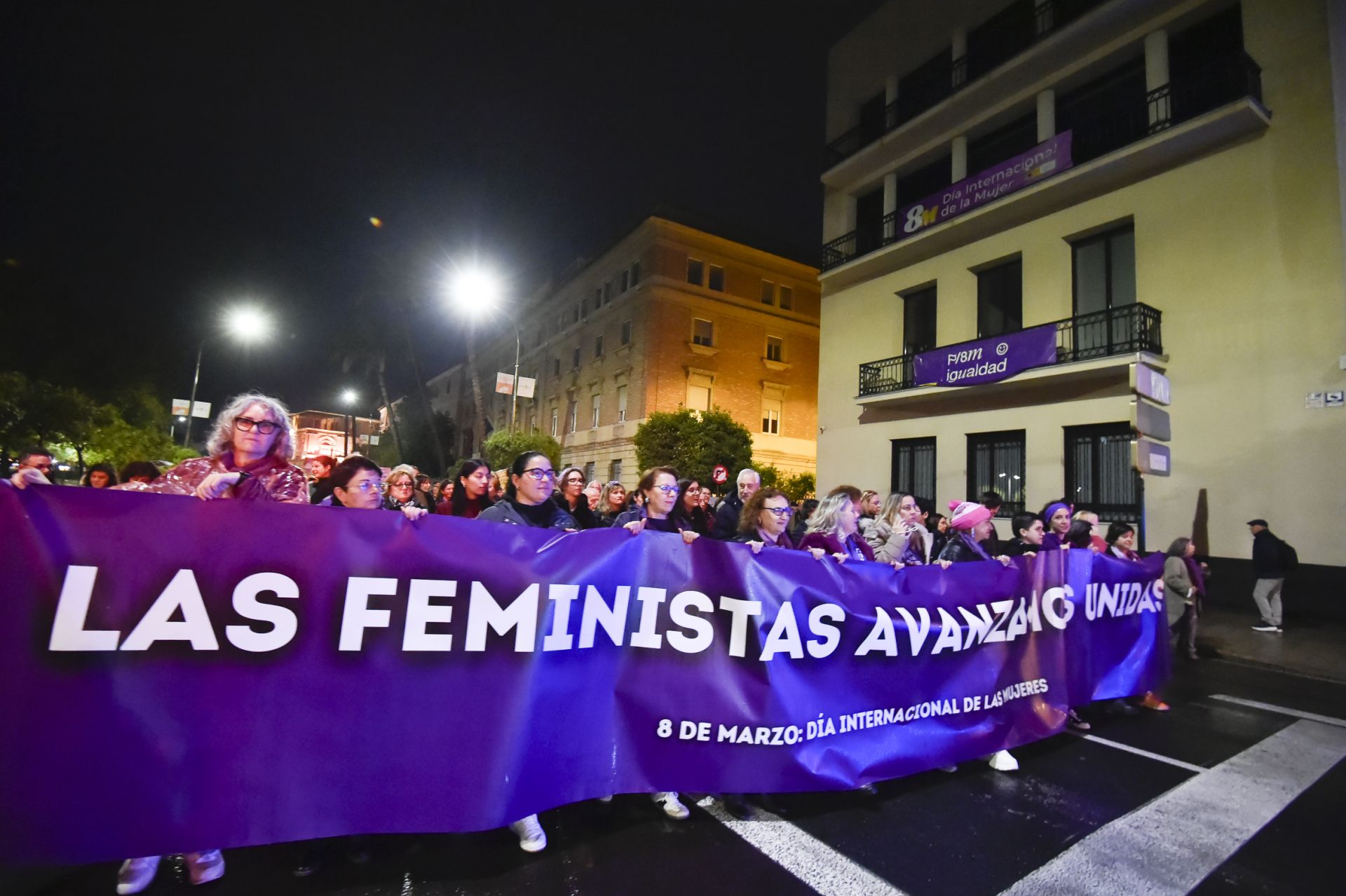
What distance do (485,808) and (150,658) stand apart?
146 centimetres

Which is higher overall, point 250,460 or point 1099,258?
point 1099,258

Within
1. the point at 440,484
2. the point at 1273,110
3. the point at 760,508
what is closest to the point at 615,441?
the point at 440,484

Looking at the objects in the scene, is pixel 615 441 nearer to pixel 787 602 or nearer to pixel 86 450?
pixel 86 450

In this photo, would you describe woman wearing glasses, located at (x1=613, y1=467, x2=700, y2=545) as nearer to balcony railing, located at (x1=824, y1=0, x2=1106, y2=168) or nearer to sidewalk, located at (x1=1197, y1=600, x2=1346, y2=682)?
sidewalk, located at (x1=1197, y1=600, x2=1346, y2=682)

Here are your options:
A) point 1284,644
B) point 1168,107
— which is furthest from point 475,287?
point 1284,644

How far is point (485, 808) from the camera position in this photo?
2816mm

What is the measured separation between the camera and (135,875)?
2.57 metres

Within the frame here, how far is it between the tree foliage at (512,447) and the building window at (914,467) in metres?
14.4

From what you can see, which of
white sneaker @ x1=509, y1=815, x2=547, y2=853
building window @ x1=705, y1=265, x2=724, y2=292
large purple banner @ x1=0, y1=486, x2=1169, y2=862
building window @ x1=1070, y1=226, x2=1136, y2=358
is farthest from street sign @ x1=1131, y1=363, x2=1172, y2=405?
building window @ x1=705, y1=265, x2=724, y2=292

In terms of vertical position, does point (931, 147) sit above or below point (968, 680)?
above

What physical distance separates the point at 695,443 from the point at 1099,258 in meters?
14.4

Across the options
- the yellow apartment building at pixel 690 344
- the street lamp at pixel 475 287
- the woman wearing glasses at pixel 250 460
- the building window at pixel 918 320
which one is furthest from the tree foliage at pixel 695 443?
the woman wearing glasses at pixel 250 460

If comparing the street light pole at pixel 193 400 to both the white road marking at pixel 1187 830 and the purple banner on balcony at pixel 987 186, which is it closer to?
the purple banner on balcony at pixel 987 186

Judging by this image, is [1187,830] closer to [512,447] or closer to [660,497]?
[660,497]
